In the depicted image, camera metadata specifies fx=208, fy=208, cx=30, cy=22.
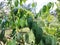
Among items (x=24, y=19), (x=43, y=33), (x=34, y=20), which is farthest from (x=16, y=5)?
(x=43, y=33)

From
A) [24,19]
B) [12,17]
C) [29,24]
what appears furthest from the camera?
[12,17]

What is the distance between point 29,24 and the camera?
1768 millimetres

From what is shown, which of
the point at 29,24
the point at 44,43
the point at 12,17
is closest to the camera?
the point at 44,43

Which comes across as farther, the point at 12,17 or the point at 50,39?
the point at 12,17

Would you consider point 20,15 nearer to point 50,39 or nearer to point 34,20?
point 34,20

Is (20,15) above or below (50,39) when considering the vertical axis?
above

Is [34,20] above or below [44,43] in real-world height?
above

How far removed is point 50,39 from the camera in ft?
5.37

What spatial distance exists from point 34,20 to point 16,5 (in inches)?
18.5

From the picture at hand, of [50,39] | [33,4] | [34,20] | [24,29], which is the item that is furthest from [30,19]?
[33,4]

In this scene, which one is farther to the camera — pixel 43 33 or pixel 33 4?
pixel 33 4

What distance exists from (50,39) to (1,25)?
0.75m

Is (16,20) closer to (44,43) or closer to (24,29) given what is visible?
(24,29)

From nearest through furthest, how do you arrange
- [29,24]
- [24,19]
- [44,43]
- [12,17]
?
[44,43] < [29,24] < [24,19] < [12,17]
